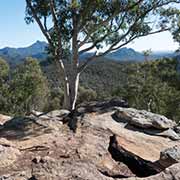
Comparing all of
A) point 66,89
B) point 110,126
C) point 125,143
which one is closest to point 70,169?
point 125,143

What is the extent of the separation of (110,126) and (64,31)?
23.7 feet

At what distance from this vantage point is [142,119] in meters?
10.5

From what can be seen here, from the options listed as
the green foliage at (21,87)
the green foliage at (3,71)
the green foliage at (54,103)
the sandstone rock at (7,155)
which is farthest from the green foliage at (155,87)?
the sandstone rock at (7,155)

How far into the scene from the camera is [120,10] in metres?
16.4

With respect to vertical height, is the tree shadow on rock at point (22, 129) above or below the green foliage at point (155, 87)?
above

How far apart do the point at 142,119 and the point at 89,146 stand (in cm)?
245

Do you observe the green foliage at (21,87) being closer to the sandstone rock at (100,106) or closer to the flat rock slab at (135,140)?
the sandstone rock at (100,106)

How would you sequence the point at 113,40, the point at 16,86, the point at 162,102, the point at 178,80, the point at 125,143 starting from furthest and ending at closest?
the point at 16,86 < the point at 162,102 < the point at 178,80 < the point at 113,40 < the point at 125,143

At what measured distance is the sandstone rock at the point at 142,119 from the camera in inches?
405

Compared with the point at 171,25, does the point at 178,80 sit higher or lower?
lower

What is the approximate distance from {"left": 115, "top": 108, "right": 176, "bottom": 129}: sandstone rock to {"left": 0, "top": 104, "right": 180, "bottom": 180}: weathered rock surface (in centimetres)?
14

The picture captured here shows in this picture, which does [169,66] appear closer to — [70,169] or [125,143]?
[125,143]

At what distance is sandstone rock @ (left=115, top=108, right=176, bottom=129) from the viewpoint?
33.8 ft

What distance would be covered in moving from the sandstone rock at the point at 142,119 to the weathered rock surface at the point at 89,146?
0.46 feet
